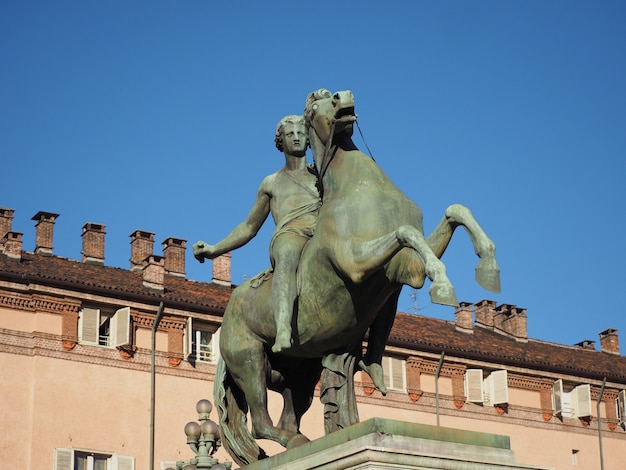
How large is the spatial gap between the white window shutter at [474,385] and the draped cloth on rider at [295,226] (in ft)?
138

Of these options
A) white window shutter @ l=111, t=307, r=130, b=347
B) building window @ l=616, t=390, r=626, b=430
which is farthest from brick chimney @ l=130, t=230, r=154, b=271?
building window @ l=616, t=390, r=626, b=430

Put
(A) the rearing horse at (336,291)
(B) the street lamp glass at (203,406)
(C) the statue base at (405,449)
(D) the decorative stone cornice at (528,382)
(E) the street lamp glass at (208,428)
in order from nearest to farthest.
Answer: (C) the statue base at (405,449) < (A) the rearing horse at (336,291) < (E) the street lamp glass at (208,428) < (B) the street lamp glass at (203,406) < (D) the decorative stone cornice at (528,382)

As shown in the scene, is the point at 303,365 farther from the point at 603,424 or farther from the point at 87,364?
the point at 603,424

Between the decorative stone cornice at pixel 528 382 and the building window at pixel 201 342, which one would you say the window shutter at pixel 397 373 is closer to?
the decorative stone cornice at pixel 528 382

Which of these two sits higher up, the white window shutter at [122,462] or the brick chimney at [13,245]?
the brick chimney at [13,245]

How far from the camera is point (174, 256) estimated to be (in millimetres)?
50594

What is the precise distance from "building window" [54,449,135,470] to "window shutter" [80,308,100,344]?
3349mm

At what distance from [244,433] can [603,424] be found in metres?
46.8

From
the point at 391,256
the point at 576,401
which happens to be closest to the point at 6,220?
the point at 576,401

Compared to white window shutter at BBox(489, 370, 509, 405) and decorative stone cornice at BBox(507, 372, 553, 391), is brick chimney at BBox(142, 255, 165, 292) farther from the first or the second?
decorative stone cornice at BBox(507, 372, 553, 391)

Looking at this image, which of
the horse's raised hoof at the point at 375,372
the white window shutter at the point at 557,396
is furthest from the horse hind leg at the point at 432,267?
the white window shutter at the point at 557,396

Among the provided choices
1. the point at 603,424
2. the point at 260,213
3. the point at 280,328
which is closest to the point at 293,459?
the point at 280,328

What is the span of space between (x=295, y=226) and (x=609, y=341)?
52.5 metres

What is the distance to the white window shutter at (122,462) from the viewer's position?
43.2m
